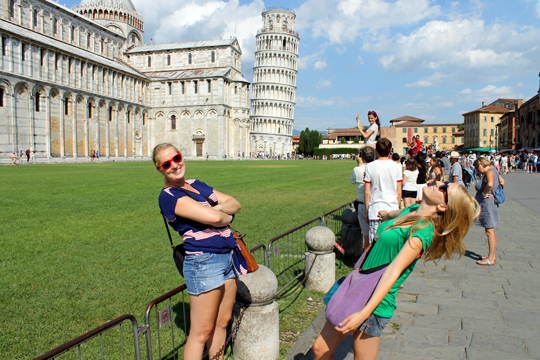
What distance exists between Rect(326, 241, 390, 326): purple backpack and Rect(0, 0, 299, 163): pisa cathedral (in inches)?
1745

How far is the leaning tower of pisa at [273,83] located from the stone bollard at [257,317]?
3315 inches

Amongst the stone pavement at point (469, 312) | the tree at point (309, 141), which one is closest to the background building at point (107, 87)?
the tree at point (309, 141)

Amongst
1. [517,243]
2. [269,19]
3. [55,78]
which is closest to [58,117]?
[55,78]

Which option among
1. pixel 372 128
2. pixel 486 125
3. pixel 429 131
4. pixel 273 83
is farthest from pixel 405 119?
pixel 372 128

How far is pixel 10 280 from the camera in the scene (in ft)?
17.1

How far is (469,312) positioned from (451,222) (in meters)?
2.76

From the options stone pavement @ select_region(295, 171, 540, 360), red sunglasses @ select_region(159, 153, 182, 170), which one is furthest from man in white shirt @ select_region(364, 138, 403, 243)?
red sunglasses @ select_region(159, 153, 182, 170)

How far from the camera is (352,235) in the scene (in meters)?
6.80

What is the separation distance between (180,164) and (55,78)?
161 feet

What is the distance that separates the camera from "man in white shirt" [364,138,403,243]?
4.78 meters

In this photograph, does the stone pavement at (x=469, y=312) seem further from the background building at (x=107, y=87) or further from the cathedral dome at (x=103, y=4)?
the cathedral dome at (x=103, y=4)

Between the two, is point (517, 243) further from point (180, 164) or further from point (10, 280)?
point (10, 280)

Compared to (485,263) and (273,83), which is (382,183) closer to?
(485,263)

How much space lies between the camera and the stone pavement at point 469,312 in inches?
139
